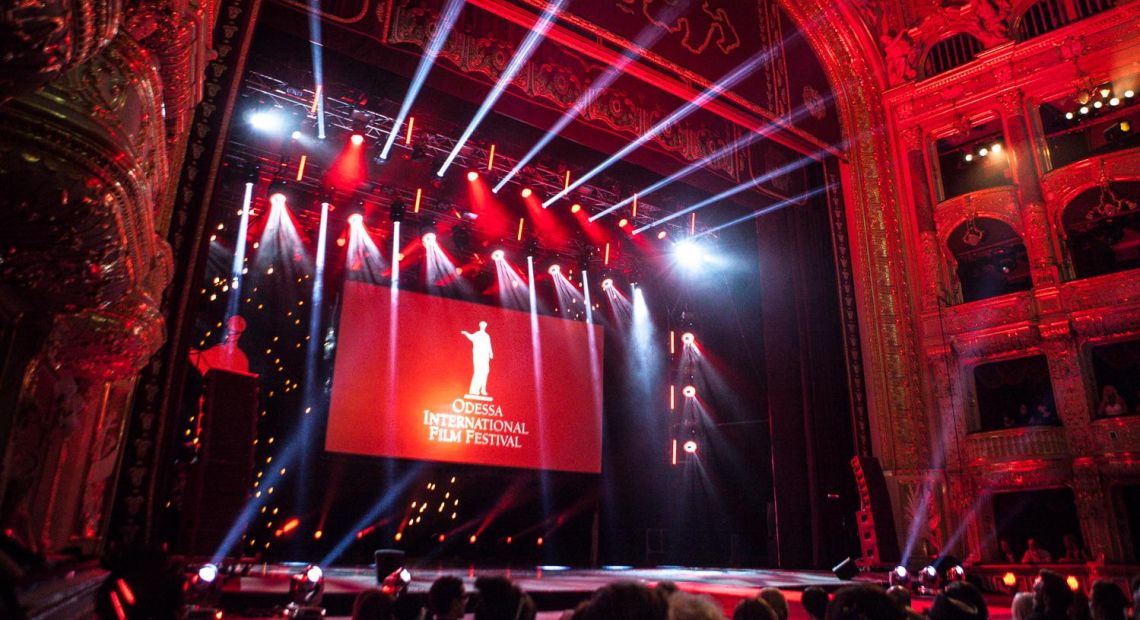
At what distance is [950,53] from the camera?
41.3 ft

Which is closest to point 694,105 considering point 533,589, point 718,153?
point 718,153

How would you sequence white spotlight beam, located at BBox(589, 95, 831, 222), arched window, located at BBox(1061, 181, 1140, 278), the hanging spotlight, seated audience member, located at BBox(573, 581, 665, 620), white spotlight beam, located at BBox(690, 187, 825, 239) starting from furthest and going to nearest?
white spotlight beam, located at BBox(690, 187, 825, 239)
arched window, located at BBox(1061, 181, 1140, 278)
white spotlight beam, located at BBox(589, 95, 831, 222)
the hanging spotlight
seated audience member, located at BBox(573, 581, 665, 620)

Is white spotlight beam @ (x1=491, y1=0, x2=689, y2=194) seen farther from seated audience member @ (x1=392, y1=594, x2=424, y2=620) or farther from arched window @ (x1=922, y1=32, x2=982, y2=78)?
seated audience member @ (x1=392, y1=594, x2=424, y2=620)

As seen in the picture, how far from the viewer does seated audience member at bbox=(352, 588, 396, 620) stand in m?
2.19

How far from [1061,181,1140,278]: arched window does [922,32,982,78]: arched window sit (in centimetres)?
321

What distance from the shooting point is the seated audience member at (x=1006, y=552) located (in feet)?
33.5

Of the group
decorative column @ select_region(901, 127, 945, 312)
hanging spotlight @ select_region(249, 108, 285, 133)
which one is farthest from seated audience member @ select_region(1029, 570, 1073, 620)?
hanging spotlight @ select_region(249, 108, 285, 133)

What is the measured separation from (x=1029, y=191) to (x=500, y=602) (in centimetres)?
1239

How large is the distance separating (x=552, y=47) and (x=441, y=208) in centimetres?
406

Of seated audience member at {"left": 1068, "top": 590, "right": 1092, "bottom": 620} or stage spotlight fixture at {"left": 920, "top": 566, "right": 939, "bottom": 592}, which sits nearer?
seated audience member at {"left": 1068, "top": 590, "right": 1092, "bottom": 620}

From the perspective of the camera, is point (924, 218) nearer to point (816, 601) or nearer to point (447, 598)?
point (816, 601)

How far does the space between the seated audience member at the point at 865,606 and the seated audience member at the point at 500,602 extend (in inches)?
34.4

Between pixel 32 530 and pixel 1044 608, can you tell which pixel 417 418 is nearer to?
pixel 32 530

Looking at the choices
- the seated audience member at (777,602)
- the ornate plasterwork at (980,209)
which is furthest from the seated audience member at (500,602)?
the ornate plasterwork at (980,209)
